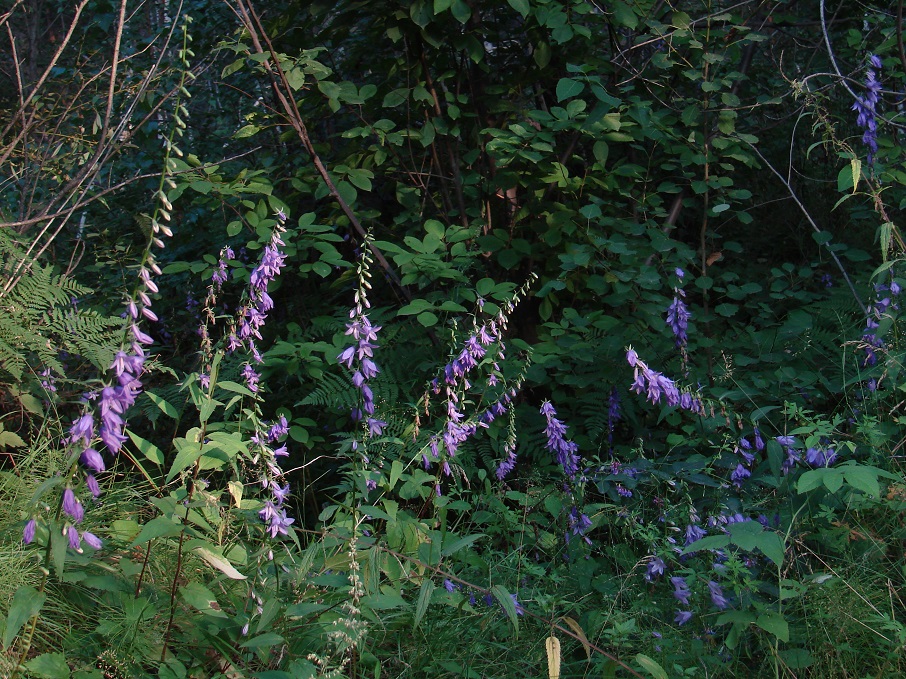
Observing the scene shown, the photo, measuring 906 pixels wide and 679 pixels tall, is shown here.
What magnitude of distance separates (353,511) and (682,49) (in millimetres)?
3194

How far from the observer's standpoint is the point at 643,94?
4.21 m

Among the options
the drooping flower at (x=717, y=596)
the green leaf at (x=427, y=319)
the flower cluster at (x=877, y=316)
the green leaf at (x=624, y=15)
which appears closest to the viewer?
the drooping flower at (x=717, y=596)

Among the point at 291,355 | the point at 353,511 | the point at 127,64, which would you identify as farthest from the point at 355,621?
the point at 127,64

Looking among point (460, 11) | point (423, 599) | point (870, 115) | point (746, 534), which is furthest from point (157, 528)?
point (870, 115)

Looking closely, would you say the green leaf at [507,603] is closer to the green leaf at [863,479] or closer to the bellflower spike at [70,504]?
the green leaf at [863,479]

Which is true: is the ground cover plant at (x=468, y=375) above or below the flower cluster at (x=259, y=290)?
below

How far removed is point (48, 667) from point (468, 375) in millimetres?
1992

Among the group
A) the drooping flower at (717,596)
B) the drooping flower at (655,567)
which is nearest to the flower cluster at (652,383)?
the drooping flower at (655,567)

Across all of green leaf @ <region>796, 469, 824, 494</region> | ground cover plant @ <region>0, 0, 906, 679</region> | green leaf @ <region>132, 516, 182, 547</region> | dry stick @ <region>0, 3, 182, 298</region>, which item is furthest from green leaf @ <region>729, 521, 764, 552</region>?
dry stick @ <region>0, 3, 182, 298</region>

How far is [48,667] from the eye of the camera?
71.2 inches

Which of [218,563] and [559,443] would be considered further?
[559,443]

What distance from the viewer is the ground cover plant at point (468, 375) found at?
2006 millimetres

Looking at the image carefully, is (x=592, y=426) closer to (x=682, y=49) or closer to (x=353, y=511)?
(x=353, y=511)

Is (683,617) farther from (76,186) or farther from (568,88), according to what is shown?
(76,186)
